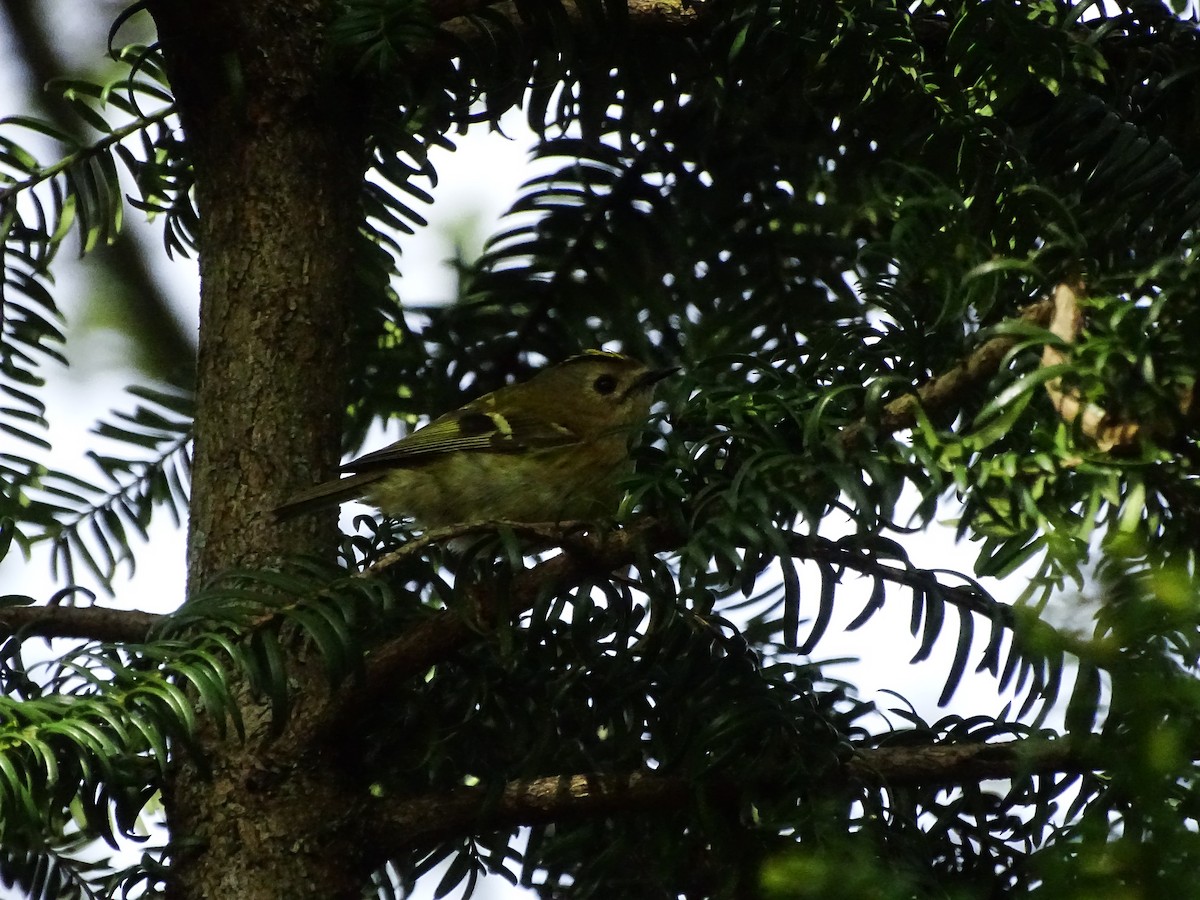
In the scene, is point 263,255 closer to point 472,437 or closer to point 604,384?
point 472,437

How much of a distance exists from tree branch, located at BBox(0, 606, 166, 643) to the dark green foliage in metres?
0.05

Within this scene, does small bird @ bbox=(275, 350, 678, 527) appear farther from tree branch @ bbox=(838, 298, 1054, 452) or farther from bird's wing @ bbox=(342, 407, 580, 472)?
tree branch @ bbox=(838, 298, 1054, 452)

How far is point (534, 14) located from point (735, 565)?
943 millimetres

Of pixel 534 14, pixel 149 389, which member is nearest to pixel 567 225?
pixel 534 14

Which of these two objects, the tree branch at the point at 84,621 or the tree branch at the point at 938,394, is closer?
the tree branch at the point at 938,394

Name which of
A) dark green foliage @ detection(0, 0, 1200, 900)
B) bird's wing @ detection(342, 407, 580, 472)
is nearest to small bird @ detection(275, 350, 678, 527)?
bird's wing @ detection(342, 407, 580, 472)

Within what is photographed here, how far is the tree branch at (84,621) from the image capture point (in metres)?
1.76

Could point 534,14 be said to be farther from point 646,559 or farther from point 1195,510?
point 1195,510

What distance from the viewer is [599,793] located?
1.59m

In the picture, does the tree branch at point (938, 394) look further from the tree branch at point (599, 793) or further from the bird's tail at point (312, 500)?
the bird's tail at point (312, 500)

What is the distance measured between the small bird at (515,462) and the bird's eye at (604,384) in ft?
0.04

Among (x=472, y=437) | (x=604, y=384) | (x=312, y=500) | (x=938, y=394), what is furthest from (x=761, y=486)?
(x=604, y=384)

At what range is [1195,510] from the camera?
4.20 ft

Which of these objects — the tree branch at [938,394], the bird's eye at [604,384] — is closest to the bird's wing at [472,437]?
the bird's eye at [604,384]
